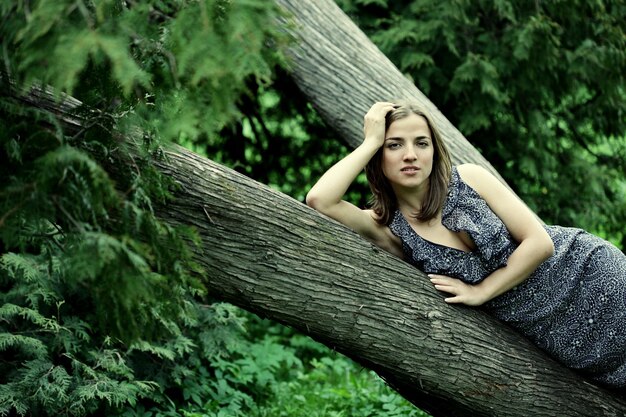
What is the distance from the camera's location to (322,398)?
564 cm

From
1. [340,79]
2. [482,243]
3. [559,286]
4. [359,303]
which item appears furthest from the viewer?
[340,79]

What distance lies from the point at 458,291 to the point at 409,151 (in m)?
0.64

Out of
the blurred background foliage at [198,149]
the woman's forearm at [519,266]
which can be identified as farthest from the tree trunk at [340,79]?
the woman's forearm at [519,266]

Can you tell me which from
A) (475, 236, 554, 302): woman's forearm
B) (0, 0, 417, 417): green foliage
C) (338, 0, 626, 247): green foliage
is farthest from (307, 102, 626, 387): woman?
(338, 0, 626, 247): green foliage

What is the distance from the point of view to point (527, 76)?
6.63 metres

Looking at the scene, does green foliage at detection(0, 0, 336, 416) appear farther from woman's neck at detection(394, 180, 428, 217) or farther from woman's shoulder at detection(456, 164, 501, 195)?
woman's shoulder at detection(456, 164, 501, 195)

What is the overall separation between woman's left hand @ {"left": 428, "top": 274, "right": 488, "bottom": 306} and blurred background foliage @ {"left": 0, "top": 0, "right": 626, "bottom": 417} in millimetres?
1075

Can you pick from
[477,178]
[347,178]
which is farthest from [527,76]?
[347,178]

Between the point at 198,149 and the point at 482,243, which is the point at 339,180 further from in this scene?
the point at 198,149

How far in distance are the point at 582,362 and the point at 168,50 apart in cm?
241

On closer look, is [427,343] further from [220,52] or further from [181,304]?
[220,52]

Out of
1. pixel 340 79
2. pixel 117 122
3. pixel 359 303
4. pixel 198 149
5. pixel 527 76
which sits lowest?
pixel 198 149

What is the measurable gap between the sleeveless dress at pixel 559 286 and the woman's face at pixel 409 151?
0.63 ft

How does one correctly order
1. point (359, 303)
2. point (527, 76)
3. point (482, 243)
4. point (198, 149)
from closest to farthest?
point (359, 303) → point (482, 243) → point (527, 76) → point (198, 149)
